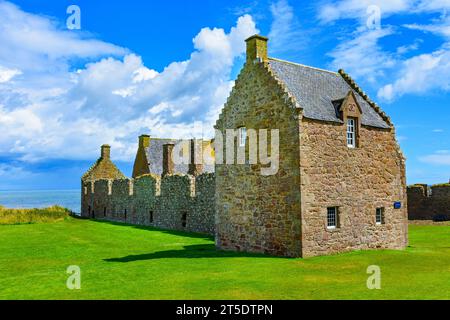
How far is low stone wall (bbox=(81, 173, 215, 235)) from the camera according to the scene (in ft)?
99.0

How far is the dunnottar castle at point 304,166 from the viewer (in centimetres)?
1823

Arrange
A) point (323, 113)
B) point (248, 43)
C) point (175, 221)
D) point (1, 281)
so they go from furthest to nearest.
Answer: point (175, 221)
point (248, 43)
point (323, 113)
point (1, 281)

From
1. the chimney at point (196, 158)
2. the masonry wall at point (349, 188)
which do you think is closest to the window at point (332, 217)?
the masonry wall at point (349, 188)

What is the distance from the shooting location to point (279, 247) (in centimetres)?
1869

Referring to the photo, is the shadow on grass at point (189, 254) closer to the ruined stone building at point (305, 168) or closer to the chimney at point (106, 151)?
the ruined stone building at point (305, 168)

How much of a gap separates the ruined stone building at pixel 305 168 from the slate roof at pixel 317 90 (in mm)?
74

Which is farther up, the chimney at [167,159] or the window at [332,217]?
the chimney at [167,159]

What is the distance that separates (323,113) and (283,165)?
327 centimetres

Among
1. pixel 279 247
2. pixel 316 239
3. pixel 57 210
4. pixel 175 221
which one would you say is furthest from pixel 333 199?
pixel 57 210

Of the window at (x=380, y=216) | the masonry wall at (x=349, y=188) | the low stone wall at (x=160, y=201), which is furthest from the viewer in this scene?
the low stone wall at (x=160, y=201)

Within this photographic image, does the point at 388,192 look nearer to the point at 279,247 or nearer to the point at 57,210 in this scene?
the point at 279,247

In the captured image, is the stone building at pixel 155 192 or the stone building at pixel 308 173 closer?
the stone building at pixel 308 173

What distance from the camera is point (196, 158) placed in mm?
46188
